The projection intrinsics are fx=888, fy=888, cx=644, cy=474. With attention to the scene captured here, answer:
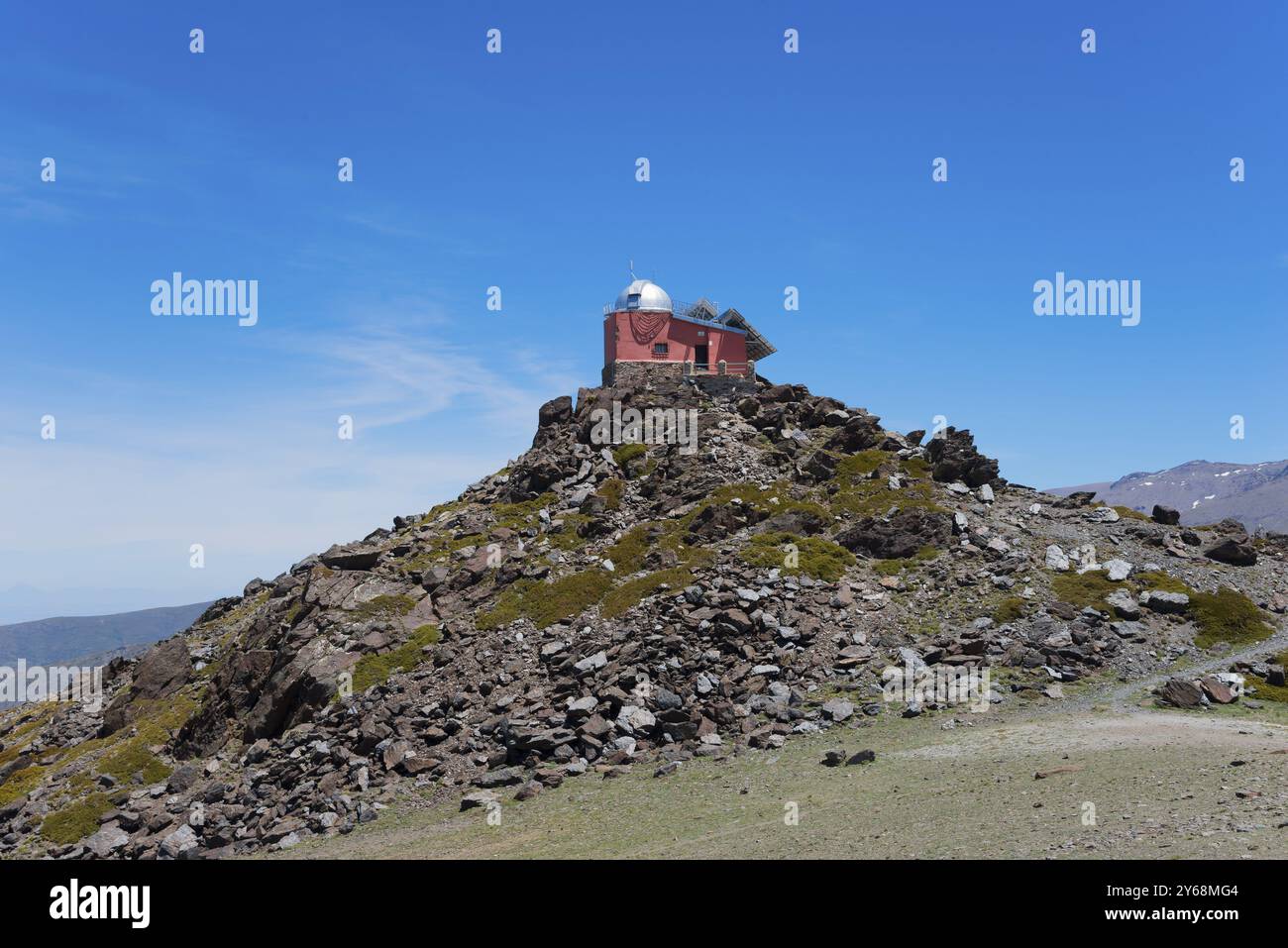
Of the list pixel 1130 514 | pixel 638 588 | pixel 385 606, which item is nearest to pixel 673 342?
pixel 638 588

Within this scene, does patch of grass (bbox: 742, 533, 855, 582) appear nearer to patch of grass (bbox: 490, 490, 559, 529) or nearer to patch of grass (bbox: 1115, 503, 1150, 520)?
patch of grass (bbox: 490, 490, 559, 529)

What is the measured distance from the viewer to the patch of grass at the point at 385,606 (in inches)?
1924

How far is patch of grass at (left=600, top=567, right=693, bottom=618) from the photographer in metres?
46.2

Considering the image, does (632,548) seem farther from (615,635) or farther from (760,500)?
(615,635)

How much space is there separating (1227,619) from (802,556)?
21.0 metres

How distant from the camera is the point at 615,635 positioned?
142ft

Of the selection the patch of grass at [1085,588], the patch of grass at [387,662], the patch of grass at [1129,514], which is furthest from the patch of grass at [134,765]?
the patch of grass at [1129,514]

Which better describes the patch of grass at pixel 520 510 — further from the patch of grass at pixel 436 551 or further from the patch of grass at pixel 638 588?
the patch of grass at pixel 638 588

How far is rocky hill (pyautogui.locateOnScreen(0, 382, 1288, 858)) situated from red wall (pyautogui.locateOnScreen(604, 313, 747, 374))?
32.9 feet

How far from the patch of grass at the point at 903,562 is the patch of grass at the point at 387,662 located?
24616mm

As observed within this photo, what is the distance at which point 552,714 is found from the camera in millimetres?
38188

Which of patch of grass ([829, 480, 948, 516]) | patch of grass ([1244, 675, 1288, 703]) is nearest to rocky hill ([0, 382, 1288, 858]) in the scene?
patch of grass ([829, 480, 948, 516])
